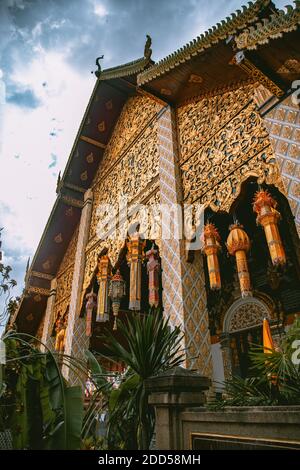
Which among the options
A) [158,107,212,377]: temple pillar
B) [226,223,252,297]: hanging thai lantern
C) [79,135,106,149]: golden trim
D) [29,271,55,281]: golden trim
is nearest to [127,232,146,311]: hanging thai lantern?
[158,107,212,377]: temple pillar

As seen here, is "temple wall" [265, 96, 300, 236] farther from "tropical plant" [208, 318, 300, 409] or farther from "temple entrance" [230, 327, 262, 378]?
"temple entrance" [230, 327, 262, 378]

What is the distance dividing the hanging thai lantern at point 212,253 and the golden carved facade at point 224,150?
1.22 ft

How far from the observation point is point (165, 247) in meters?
4.82

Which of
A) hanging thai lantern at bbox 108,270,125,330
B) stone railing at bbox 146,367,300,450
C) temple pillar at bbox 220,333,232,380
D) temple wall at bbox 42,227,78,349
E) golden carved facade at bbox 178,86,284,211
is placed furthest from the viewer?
temple wall at bbox 42,227,78,349

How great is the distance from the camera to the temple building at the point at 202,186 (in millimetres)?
3479

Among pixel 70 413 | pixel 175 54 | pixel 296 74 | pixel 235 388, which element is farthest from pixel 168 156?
pixel 70 413

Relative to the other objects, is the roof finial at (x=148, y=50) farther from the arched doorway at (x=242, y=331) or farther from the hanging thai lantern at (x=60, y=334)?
the hanging thai lantern at (x=60, y=334)

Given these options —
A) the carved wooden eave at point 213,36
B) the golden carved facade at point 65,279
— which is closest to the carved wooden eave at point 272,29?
the carved wooden eave at point 213,36

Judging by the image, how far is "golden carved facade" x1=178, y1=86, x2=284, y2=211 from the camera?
383 centimetres

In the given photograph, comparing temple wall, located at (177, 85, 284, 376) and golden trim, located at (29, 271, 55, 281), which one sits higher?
golden trim, located at (29, 271, 55, 281)

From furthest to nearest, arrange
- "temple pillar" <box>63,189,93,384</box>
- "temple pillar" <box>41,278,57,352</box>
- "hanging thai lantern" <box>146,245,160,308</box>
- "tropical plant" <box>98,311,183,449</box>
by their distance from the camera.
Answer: "temple pillar" <box>41,278,57,352</box> < "temple pillar" <box>63,189,93,384</box> < "hanging thai lantern" <box>146,245,160,308</box> < "tropical plant" <box>98,311,183,449</box>

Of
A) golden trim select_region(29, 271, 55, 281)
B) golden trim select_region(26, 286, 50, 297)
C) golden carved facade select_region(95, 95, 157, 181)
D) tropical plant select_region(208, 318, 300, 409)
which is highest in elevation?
golden carved facade select_region(95, 95, 157, 181)

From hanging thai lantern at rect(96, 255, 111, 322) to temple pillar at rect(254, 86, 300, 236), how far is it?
4.22 m

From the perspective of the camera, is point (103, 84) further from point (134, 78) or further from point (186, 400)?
point (186, 400)
